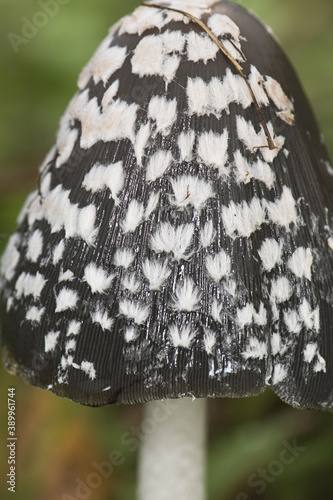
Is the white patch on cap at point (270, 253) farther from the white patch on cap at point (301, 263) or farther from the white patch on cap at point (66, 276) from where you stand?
the white patch on cap at point (66, 276)

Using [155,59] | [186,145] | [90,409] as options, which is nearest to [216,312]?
[186,145]

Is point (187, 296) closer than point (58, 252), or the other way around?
point (187, 296)

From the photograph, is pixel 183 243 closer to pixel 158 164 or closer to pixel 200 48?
pixel 158 164

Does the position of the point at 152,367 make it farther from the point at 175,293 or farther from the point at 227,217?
the point at 227,217

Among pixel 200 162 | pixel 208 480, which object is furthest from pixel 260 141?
pixel 208 480

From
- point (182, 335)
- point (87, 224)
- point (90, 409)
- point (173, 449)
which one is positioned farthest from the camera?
point (90, 409)

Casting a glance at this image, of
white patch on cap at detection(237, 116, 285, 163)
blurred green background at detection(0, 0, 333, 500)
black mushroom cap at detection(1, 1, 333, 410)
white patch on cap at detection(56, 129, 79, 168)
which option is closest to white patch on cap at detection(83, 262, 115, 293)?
black mushroom cap at detection(1, 1, 333, 410)

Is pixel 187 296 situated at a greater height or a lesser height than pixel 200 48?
lesser
